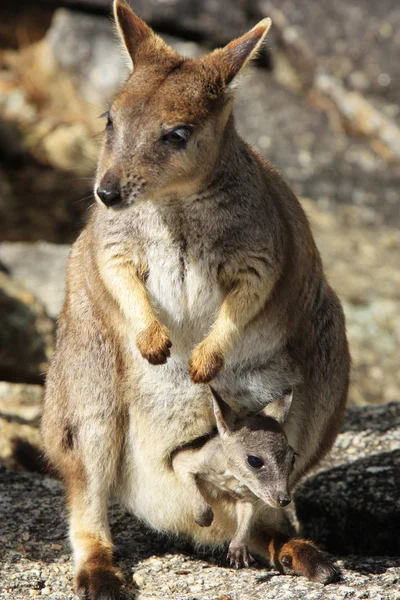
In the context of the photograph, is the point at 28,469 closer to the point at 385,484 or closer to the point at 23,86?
the point at 385,484

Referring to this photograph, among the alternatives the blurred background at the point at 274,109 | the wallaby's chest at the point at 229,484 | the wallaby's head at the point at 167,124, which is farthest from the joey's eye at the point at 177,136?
the blurred background at the point at 274,109

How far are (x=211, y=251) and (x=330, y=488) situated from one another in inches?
72.7

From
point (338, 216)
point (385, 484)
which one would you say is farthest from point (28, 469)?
point (338, 216)

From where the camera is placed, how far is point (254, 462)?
191 inches

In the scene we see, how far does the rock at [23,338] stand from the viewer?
8320mm

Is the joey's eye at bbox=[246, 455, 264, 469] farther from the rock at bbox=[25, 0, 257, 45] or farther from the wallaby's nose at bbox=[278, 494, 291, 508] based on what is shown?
the rock at bbox=[25, 0, 257, 45]

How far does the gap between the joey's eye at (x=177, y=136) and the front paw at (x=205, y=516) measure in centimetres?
192

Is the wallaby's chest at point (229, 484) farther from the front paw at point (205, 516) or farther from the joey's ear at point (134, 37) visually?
the joey's ear at point (134, 37)

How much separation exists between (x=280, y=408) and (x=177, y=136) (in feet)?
5.01

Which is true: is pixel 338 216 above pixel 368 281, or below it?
above

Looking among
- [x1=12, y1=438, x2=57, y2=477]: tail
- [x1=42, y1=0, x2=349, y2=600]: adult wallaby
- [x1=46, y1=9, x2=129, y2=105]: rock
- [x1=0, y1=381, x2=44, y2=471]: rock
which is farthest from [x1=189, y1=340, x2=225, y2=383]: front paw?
[x1=46, y1=9, x2=129, y2=105]: rock

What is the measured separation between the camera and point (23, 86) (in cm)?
1415

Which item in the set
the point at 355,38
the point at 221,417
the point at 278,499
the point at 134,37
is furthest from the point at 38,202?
the point at 278,499

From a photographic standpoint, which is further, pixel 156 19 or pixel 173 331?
pixel 156 19
